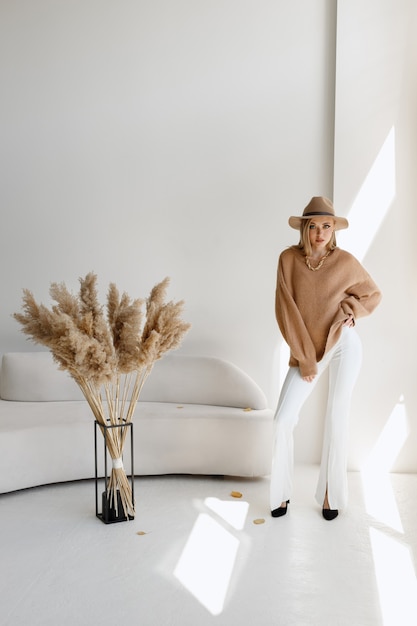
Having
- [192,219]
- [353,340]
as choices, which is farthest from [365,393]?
[192,219]

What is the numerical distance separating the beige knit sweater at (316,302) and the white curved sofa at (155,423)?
2.49 feet

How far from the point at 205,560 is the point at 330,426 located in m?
1.02

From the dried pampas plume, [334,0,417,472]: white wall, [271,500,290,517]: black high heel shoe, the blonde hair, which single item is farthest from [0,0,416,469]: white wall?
the dried pampas plume

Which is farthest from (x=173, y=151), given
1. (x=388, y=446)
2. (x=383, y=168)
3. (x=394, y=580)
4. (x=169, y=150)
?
(x=394, y=580)

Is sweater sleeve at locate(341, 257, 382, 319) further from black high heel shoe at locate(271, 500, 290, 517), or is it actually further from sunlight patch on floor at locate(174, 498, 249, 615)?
sunlight patch on floor at locate(174, 498, 249, 615)

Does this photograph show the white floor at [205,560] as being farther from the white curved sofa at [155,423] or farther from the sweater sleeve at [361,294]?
the sweater sleeve at [361,294]

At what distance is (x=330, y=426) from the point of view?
3674 millimetres

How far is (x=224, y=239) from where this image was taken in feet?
15.6

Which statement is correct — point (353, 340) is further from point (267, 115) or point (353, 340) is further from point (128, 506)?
point (267, 115)

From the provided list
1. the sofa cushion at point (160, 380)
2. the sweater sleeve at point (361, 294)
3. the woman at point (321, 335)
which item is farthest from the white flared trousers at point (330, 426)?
the sofa cushion at point (160, 380)

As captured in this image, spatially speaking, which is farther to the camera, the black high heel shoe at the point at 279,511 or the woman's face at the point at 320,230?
the woman's face at the point at 320,230

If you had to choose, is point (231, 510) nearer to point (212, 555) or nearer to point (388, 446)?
point (212, 555)

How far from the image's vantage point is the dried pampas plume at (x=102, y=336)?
3.22 meters

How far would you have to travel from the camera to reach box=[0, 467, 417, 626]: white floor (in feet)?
8.38
